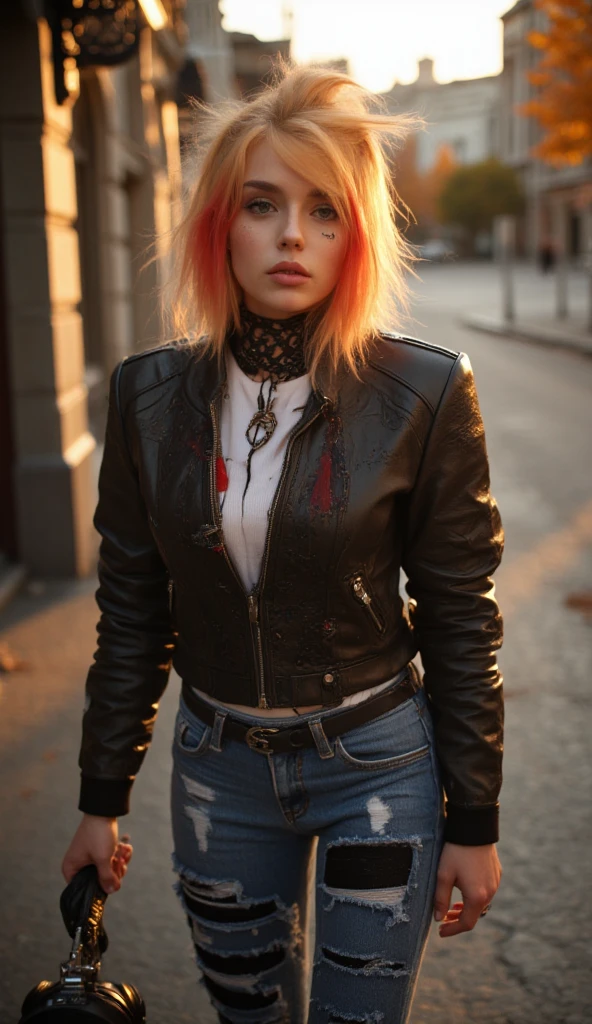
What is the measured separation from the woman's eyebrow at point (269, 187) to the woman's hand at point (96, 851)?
1.13m

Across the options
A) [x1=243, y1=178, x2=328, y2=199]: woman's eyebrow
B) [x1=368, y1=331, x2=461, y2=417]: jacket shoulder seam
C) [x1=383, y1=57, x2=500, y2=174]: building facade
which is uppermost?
[x1=383, y1=57, x2=500, y2=174]: building facade

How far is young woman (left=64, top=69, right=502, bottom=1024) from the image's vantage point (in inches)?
71.1

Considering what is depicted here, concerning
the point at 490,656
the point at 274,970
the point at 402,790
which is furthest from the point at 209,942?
the point at 490,656

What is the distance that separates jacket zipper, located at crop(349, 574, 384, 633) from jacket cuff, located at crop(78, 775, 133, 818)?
1.85 feet

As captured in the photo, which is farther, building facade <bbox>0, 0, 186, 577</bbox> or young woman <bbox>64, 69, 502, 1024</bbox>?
building facade <bbox>0, 0, 186, 577</bbox>

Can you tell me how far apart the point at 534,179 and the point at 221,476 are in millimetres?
76568

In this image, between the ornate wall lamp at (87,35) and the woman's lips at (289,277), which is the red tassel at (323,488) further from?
the ornate wall lamp at (87,35)

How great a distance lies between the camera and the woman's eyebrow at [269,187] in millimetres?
1827

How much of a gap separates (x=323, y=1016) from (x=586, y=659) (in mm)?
3943

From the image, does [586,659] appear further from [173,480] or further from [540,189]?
[540,189]

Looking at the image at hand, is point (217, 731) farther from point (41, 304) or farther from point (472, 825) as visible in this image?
point (41, 304)

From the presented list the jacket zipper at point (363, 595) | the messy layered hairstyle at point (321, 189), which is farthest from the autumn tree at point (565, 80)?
the jacket zipper at point (363, 595)

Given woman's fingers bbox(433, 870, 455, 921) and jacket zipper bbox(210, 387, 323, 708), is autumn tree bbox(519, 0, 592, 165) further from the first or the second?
woman's fingers bbox(433, 870, 455, 921)

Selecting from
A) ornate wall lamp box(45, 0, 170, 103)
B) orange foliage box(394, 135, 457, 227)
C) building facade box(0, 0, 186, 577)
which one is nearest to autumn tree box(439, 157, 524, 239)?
orange foliage box(394, 135, 457, 227)
